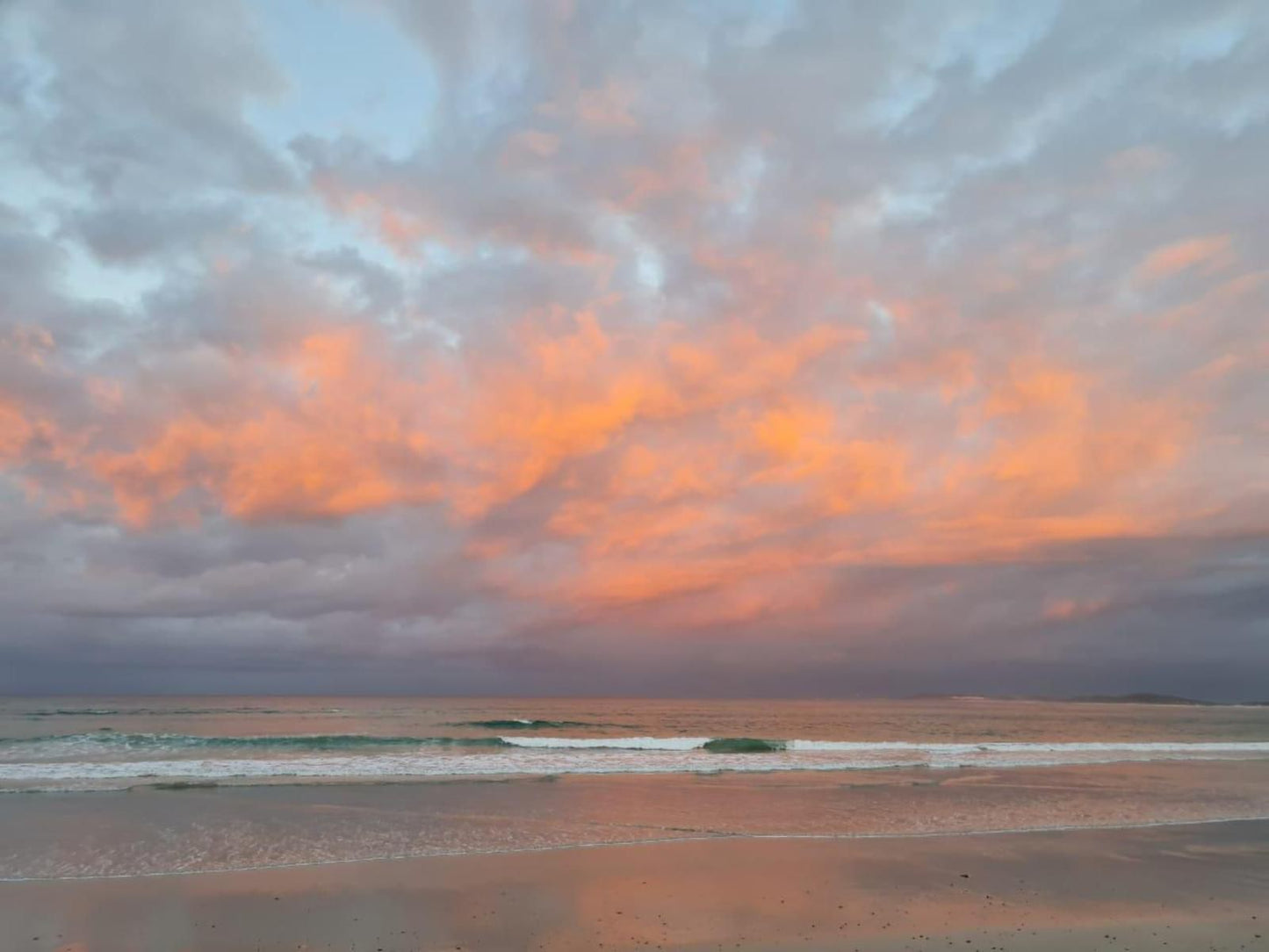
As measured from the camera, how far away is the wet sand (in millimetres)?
9438

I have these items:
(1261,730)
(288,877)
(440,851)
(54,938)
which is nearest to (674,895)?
(440,851)

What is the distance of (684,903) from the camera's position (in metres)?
10.8

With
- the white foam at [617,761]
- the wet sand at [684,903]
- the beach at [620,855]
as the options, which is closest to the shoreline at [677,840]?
the beach at [620,855]

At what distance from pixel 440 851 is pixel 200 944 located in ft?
16.9

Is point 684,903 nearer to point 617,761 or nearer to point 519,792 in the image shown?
point 519,792

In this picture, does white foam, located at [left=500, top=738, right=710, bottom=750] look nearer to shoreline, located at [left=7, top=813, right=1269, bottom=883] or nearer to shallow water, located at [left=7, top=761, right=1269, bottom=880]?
shallow water, located at [left=7, top=761, right=1269, bottom=880]

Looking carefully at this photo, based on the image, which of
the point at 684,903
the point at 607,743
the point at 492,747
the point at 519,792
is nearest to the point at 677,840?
the point at 684,903

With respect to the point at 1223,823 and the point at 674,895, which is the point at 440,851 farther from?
the point at 1223,823

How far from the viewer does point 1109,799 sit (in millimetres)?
21891

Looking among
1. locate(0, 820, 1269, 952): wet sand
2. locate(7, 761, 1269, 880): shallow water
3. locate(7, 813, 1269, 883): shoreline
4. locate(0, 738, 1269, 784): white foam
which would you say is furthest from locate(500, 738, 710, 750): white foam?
locate(0, 820, 1269, 952): wet sand

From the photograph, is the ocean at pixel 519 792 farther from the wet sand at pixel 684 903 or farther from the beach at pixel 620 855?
the wet sand at pixel 684 903

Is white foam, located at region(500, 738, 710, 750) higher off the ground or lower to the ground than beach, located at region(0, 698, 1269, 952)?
lower

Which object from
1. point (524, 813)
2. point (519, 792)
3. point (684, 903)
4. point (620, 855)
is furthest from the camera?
point (519, 792)

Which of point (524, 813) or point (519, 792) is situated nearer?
point (524, 813)
